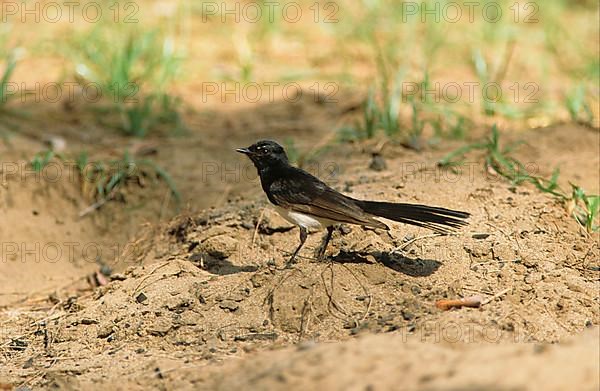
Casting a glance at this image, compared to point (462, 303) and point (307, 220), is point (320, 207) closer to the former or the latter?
point (307, 220)

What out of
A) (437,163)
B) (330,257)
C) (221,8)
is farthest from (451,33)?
(330,257)

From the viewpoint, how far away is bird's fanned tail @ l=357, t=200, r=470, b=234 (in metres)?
4.62

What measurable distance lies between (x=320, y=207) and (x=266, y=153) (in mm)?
635

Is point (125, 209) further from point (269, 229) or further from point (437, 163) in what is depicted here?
point (437, 163)

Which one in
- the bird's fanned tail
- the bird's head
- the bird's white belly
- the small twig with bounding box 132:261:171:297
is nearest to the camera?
the bird's fanned tail

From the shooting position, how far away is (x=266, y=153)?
17.1ft

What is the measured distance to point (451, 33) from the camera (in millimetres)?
9945

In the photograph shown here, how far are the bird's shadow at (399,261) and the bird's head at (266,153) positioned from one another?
719mm

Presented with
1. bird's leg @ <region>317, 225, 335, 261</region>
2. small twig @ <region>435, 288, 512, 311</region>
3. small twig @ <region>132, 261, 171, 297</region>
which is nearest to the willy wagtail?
bird's leg @ <region>317, 225, 335, 261</region>

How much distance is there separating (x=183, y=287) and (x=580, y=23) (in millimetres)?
7662

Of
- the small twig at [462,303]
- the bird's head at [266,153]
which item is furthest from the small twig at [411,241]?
the bird's head at [266,153]

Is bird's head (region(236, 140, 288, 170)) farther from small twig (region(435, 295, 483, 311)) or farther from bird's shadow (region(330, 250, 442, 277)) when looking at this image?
small twig (region(435, 295, 483, 311))

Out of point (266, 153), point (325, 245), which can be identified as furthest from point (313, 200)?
point (266, 153)

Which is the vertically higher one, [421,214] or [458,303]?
[421,214]
